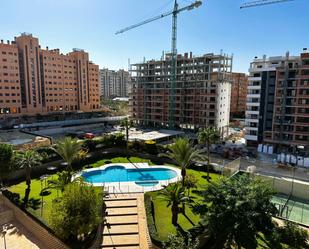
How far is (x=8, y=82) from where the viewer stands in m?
82.9

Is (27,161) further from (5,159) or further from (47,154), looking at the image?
(47,154)

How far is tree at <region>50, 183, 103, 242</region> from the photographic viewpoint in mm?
17906

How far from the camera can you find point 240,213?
14961 mm

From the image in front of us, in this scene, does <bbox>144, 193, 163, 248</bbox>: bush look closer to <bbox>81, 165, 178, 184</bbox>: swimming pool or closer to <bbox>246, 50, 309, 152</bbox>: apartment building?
<bbox>81, 165, 178, 184</bbox>: swimming pool

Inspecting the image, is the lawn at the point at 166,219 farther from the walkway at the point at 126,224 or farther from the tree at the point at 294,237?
the tree at the point at 294,237

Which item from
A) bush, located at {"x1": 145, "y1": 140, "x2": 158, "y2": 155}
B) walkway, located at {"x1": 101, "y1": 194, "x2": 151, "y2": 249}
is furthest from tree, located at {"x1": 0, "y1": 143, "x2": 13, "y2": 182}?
bush, located at {"x1": 145, "y1": 140, "x2": 158, "y2": 155}

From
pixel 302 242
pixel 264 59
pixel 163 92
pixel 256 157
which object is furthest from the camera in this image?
pixel 163 92

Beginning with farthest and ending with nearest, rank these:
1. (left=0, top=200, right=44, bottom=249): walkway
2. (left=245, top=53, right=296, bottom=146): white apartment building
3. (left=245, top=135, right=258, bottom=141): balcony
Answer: (left=245, top=135, right=258, bottom=141): balcony, (left=245, top=53, right=296, bottom=146): white apartment building, (left=0, top=200, right=44, bottom=249): walkway

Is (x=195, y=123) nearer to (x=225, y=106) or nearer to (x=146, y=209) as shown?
(x=225, y=106)

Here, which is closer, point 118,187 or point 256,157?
point 118,187

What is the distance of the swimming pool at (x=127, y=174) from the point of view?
33188 millimetres

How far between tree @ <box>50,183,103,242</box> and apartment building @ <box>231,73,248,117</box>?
348 feet

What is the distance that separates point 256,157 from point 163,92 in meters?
39.6

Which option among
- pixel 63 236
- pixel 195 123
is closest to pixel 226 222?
pixel 63 236
